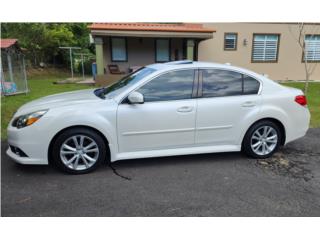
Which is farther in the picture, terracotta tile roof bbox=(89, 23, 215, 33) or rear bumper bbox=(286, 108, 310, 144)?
terracotta tile roof bbox=(89, 23, 215, 33)

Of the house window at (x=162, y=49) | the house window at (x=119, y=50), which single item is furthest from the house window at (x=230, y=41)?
the house window at (x=119, y=50)

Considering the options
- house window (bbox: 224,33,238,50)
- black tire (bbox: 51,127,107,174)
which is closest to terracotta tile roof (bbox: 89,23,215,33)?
house window (bbox: 224,33,238,50)

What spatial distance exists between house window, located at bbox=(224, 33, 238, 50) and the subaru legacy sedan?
1191 centimetres

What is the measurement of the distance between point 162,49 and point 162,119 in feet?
41.4

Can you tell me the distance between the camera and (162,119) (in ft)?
12.8

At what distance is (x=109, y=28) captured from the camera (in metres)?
12.5

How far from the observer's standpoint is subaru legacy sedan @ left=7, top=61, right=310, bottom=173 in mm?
3625

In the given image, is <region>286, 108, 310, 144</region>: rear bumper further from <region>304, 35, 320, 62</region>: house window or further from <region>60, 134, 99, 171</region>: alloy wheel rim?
<region>304, 35, 320, 62</region>: house window

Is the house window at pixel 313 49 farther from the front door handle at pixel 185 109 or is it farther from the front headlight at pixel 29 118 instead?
the front headlight at pixel 29 118

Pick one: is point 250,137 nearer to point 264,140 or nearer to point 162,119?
point 264,140

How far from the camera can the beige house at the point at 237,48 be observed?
15.2 metres

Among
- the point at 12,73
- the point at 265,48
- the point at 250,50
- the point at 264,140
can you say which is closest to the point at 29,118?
the point at 264,140

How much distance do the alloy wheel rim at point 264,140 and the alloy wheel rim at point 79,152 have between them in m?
2.50

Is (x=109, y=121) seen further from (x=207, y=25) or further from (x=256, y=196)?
(x=207, y=25)
